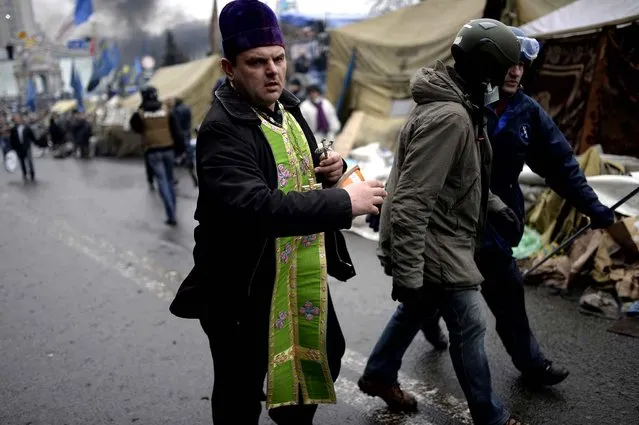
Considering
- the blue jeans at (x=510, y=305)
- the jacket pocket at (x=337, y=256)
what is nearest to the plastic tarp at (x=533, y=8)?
the blue jeans at (x=510, y=305)

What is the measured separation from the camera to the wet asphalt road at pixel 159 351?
321 cm

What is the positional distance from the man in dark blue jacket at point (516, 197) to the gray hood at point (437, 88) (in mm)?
480

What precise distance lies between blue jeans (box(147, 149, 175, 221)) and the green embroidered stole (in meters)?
6.23

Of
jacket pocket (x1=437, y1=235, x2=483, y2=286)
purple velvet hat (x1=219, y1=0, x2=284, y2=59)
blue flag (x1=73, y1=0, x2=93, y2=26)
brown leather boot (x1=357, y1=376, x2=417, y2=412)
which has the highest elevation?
purple velvet hat (x1=219, y1=0, x2=284, y2=59)

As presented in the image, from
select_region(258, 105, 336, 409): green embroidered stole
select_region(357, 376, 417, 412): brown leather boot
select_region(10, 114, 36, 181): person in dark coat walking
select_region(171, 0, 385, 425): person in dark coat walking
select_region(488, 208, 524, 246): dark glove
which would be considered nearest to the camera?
select_region(171, 0, 385, 425): person in dark coat walking

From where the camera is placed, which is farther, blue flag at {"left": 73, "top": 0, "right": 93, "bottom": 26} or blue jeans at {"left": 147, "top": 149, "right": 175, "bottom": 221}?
blue flag at {"left": 73, "top": 0, "right": 93, "bottom": 26}

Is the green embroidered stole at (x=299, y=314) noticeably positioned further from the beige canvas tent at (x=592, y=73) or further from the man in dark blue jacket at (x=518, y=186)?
the beige canvas tent at (x=592, y=73)

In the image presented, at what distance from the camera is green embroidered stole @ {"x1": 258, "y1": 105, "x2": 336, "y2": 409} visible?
7.12 ft

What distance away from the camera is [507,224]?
114 inches

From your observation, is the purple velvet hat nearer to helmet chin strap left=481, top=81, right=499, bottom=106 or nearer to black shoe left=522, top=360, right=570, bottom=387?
helmet chin strap left=481, top=81, right=499, bottom=106

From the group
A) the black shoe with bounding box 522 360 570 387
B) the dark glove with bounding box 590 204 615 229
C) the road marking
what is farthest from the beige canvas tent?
the road marking

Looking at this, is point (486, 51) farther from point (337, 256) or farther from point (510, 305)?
point (510, 305)

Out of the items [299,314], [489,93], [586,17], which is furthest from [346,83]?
[299,314]

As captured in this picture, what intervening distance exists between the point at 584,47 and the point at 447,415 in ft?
19.1
